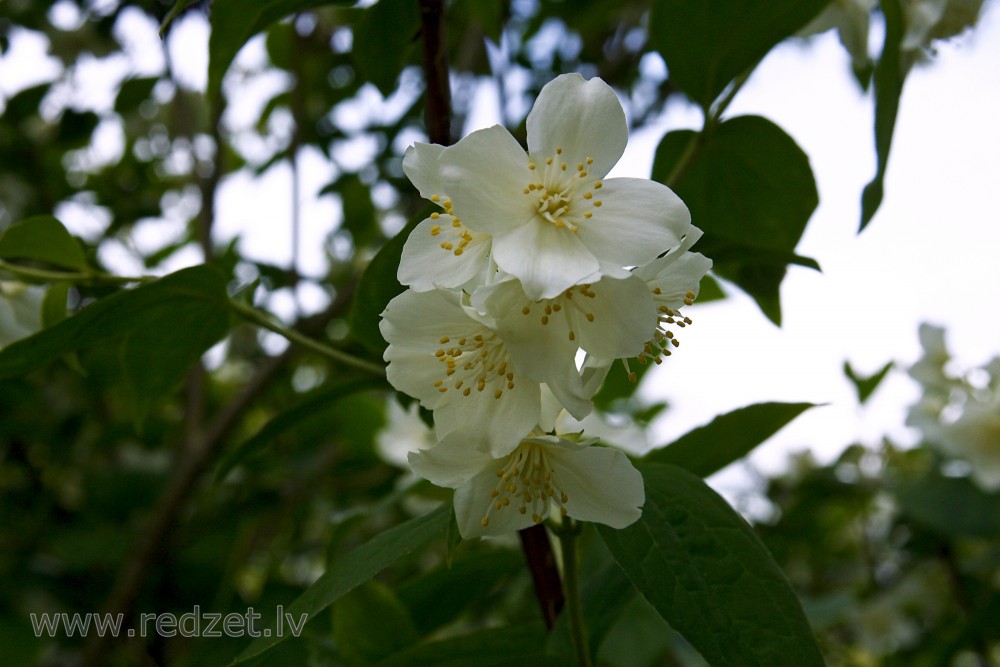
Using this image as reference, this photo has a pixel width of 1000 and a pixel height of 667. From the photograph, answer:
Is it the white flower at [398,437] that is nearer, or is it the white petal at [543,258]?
the white petal at [543,258]

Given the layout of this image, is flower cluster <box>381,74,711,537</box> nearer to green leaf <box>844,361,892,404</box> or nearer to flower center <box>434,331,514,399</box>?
flower center <box>434,331,514,399</box>

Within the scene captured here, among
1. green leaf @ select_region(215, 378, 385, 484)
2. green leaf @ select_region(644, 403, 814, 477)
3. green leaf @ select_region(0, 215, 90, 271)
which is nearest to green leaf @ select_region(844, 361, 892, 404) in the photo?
green leaf @ select_region(644, 403, 814, 477)

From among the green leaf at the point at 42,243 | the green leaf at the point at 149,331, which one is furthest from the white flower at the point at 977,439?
the green leaf at the point at 42,243

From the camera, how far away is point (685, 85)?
1.12 metres

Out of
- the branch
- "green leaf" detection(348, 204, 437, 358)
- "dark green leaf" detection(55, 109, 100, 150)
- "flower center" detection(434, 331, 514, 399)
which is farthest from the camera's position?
"dark green leaf" detection(55, 109, 100, 150)

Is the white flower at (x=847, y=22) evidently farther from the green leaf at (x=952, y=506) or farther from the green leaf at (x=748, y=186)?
the green leaf at (x=952, y=506)

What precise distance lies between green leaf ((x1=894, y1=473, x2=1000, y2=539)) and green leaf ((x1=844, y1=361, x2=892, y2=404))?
41 centimetres

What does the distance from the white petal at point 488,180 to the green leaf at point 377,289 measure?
0.38 feet

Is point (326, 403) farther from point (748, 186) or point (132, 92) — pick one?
point (132, 92)

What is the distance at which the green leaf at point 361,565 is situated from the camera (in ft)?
2.57

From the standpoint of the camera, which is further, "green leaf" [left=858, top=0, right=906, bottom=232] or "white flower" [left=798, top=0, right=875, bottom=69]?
"white flower" [left=798, top=0, right=875, bottom=69]

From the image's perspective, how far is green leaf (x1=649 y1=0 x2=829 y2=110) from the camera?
1.03 metres

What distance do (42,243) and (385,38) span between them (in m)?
0.51

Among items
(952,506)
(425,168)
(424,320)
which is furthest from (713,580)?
(952,506)
